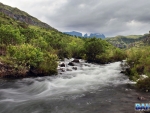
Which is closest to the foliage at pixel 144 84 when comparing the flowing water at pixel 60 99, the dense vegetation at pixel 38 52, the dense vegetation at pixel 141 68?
the dense vegetation at pixel 141 68

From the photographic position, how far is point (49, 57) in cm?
4675

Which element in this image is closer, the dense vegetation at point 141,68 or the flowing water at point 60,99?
the flowing water at point 60,99

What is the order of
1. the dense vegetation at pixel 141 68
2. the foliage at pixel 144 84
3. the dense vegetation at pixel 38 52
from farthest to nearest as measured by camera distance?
the dense vegetation at pixel 38 52, the dense vegetation at pixel 141 68, the foliage at pixel 144 84

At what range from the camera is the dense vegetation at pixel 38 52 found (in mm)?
42531

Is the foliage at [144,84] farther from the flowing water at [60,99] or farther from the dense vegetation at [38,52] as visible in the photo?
the dense vegetation at [38,52]

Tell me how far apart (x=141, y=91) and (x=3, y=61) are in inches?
1210

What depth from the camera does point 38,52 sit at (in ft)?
150

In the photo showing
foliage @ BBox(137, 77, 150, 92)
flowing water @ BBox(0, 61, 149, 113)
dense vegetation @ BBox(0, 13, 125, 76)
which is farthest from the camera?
dense vegetation @ BBox(0, 13, 125, 76)

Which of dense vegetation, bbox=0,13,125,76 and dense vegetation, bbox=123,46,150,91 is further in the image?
dense vegetation, bbox=0,13,125,76

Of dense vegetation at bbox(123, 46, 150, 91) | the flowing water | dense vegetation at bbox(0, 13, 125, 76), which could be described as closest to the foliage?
dense vegetation at bbox(123, 46, 150, 91)

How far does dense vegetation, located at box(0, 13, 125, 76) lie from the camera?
4253 cm

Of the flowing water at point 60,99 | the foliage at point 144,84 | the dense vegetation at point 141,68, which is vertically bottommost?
the flowing water at point 60,99

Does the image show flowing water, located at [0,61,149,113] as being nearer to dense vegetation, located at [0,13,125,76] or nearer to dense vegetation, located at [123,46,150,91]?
dense vegetation, located at [123,46,150,91]

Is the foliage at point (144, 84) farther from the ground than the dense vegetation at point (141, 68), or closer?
closer
